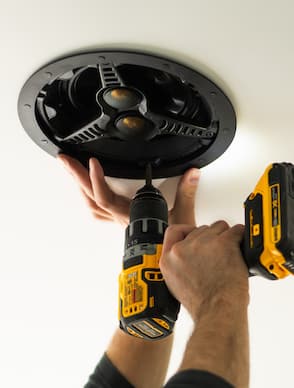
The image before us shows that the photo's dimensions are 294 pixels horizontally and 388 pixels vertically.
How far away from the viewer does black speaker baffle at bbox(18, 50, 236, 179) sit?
1.03 metres

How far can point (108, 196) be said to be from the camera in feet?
4.10

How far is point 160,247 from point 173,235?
4 centimetres

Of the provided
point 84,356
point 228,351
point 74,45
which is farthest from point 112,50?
point 84,356

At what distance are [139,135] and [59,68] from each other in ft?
0.69

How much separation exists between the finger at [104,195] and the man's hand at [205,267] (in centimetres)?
26

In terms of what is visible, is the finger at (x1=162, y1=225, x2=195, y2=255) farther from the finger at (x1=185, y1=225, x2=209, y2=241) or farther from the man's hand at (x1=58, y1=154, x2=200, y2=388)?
the man's hand at (x1=58, y1=154, x2=200, y2=388)

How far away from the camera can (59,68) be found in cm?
102

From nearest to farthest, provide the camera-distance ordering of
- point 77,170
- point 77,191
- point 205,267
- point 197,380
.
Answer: point 197,380, point 205,267, point 77,170, point 77,191

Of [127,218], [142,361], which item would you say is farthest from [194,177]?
[142,361]

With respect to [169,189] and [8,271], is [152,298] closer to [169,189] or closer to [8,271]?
[169,189]

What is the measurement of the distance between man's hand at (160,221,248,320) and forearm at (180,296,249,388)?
0.06 feet

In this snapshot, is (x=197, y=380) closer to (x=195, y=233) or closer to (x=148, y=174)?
(x=195, y=233)

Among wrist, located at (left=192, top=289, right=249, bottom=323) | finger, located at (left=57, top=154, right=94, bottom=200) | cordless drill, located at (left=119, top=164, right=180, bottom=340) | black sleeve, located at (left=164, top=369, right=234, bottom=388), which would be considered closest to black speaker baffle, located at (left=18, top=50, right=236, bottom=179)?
finger, located at (left=57, top=154, right=94, bottom=200)

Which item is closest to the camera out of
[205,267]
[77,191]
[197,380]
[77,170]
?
[197,380]
